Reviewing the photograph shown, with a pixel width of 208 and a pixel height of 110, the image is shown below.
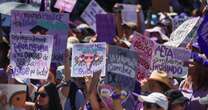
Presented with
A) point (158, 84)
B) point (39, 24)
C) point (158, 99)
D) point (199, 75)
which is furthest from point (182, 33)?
point (158, 99)

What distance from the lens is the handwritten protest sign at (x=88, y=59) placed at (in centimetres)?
888

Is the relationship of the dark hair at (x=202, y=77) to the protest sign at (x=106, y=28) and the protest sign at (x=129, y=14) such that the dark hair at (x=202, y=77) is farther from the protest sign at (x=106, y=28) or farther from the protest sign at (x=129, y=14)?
the protest sign at (x=129, y=14)

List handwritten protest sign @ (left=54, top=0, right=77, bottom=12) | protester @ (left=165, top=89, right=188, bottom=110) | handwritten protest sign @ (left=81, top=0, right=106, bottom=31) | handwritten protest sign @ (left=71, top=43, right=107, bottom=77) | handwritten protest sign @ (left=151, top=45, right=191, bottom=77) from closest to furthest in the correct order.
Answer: protester @ (left=165, top=89, right=188, bottom=110), handwritten protest sign @ (left=71, top=43, right=107, bottom=77), handwritten protest sign @ (left=151, top=45, right=191, bottom=77), handwritten protest sign @ (left=81, top=0, right=106, bottom=31), handwritten protest sign @ (left=54, top=0, right=77, bottom=12)

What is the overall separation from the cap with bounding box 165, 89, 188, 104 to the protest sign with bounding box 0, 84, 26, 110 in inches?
54.3

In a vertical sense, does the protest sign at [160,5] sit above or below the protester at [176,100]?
above

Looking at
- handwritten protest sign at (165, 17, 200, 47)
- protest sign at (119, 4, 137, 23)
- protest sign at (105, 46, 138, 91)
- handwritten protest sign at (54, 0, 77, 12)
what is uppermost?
handwritten protest sign at (54, 0, 77, 12)

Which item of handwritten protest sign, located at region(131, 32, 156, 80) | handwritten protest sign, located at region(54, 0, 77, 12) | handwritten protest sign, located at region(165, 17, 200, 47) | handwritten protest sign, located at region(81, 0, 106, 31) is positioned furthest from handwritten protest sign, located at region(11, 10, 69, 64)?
handwritten protest sign, located at region(54, 0, 77, 12)

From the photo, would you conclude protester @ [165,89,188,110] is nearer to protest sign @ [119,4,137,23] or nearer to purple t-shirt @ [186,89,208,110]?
purple t-shirt @ [186,89,208,110]

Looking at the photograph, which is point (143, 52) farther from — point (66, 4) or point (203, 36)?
point (66, 4)

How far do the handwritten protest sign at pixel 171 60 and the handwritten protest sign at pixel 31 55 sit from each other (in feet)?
3.70

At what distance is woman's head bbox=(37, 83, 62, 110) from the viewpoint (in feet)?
26.1

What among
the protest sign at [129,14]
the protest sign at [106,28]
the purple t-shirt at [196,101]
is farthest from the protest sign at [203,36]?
the protest sign at [129,14]

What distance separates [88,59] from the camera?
9125 millimetres

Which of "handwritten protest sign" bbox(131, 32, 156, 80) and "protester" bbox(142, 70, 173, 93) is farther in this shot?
"handwritten protest sign" bbox(131, 32, 156, 80)
